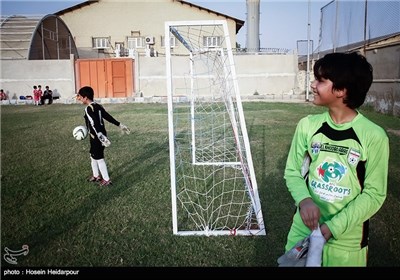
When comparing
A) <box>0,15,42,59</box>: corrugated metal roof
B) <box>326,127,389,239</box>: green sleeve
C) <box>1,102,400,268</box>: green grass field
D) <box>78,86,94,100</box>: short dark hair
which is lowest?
<box>1,102,400,268</box>: green grass field

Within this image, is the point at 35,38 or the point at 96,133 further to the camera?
the point at 35,38

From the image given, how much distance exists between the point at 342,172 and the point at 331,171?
0.05 metres

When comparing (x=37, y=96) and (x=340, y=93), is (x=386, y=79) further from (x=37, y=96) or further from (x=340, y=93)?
(x=37, y=96)

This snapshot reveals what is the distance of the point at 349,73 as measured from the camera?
1635mm

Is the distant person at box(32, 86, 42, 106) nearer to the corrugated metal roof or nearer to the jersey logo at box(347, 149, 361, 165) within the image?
the corrugated metal roof

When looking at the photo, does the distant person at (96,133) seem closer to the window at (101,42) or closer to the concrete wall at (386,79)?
the concrete wall at (386,79)

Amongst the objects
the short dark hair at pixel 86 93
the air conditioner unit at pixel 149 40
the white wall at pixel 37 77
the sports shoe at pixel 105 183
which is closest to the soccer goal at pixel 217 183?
the sports shoe at pixel 105 183

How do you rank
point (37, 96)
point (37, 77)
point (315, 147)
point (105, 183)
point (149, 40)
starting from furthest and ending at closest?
point (149, 40) < point (37, 77) < point (37, 96) < point (105, 183) < point (315, 147)

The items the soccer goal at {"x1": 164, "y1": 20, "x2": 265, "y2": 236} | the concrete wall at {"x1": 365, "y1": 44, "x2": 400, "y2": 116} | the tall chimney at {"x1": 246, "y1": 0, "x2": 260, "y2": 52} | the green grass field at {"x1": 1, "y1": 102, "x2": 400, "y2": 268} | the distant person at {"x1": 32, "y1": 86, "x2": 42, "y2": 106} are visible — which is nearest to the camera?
the green grass field at {"x1": 1, "y1": 102, "x2": 400, "y2": 268}

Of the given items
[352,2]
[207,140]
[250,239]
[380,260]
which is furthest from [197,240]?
[352,2]

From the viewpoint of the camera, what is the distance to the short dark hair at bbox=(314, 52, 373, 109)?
1635 millimetres

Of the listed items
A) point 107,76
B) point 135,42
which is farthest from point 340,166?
point 135,42

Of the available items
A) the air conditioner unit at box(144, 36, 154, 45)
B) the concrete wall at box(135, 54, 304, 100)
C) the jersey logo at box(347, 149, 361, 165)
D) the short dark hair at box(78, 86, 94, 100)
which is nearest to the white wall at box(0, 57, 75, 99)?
the concrete wall at box(135, 54, 304, 100)
